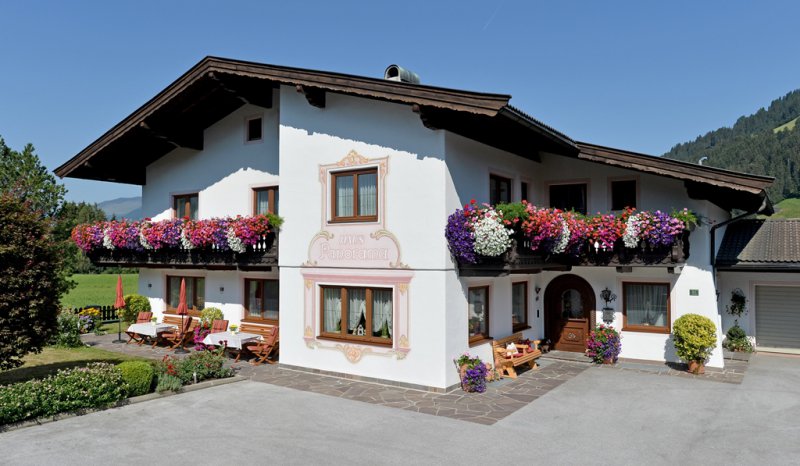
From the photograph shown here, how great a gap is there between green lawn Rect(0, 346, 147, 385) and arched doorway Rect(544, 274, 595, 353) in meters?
11.9

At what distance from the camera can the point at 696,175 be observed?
44.5 ft

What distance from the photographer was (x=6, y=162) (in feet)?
57.6

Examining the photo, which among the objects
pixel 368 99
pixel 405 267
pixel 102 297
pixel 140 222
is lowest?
pixel 102 297

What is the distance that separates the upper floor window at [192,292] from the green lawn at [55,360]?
121 inches

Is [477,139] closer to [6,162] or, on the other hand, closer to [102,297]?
[6,162]

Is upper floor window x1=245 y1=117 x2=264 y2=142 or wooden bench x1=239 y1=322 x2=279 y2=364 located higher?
upper floor window x1=245 y1=117 x2=264 y2=142

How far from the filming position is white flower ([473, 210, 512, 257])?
11352 mm

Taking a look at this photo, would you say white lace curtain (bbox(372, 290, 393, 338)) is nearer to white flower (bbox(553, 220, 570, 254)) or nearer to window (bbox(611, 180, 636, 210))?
white flower (bbox(553, 220, 570, 254))

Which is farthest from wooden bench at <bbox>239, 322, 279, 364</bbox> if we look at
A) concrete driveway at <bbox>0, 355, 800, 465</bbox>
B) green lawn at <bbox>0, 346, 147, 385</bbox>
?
green lawn at <bbox>0, 346, 147, 385</bbox>

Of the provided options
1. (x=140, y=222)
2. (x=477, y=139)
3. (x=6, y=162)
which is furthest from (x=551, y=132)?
(x=6, y=162)

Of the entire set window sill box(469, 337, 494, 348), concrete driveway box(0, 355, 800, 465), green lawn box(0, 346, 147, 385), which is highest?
window sill box(469, 337, 494, 348)

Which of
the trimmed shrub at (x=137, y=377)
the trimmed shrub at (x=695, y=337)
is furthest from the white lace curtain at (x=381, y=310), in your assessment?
the trimmed shrub at (x=695, y=337)

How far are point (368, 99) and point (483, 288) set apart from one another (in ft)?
17.8

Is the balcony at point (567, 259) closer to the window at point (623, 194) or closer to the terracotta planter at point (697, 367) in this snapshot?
the window at point (623, 194)
